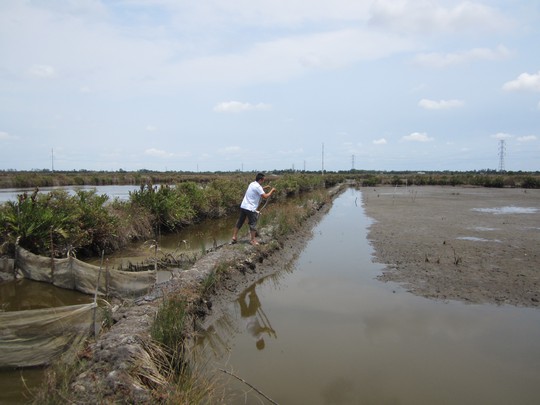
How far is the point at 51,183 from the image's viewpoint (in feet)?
144

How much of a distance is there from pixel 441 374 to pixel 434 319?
5.80 feet

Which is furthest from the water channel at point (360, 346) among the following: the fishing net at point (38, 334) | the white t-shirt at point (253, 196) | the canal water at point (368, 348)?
the white t-shirt at point (253, 196)

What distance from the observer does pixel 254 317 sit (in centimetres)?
662

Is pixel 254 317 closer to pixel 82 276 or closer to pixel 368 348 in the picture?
pixel 368 348

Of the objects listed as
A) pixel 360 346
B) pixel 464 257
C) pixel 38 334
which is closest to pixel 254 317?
pixel 360 346

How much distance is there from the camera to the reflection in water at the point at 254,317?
586 cm

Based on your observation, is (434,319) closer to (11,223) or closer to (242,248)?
(242,248)

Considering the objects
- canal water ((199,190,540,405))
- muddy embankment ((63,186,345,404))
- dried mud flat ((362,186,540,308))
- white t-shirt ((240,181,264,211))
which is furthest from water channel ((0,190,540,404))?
white t-shirt ((240,181,264,211))

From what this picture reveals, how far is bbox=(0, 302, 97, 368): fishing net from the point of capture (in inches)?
178

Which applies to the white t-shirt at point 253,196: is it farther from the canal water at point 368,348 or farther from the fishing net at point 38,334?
the fishing net at point 38,334

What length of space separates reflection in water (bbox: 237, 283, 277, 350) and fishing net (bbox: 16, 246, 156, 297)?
1.65 meters

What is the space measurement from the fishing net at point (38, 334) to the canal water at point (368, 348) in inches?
63.2

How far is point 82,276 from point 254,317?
320cm

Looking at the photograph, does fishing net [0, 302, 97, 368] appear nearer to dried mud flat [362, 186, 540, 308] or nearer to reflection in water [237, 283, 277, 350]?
reflection in water [237, 283, 277, 350]
